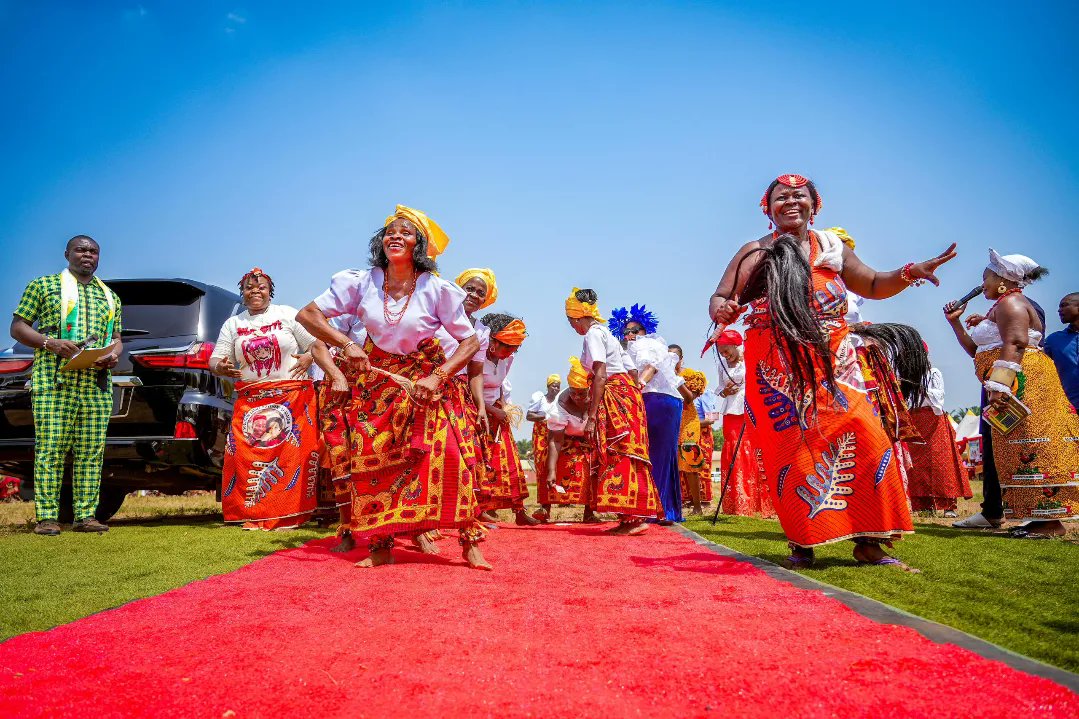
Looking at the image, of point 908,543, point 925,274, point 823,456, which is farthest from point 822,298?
point 908,543

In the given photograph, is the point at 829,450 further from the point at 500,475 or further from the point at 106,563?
the point at 106,563

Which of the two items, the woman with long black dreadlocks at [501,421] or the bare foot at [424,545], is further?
the woman with long black dreadlocks at [501,421]

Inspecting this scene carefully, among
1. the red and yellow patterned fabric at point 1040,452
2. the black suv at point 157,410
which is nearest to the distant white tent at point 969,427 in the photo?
the red and yellow patterned fabric at point 1040,452

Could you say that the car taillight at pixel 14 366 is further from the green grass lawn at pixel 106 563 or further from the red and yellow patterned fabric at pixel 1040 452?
the red and yellow patterned fabric at pixel 1040 452

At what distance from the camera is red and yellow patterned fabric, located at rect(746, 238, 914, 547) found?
381cm

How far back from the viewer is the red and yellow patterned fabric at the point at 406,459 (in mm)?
4305

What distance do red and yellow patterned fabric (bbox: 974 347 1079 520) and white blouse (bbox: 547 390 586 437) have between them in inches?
138

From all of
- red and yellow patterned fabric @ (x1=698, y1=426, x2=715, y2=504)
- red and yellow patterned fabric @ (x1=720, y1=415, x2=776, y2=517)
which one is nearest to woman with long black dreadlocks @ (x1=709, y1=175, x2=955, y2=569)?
red and yellow patterned fabric @ (x1=720, y1=415, x2=776, y2=517)

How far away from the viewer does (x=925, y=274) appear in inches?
160

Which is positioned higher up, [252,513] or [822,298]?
[822,298]

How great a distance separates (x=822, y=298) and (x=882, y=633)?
2211 millimetres

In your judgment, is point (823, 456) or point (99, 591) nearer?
point (99, 591)

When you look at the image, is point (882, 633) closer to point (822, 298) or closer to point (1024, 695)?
point (1024, 695)

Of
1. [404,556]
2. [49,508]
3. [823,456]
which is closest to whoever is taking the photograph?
[823,456]
